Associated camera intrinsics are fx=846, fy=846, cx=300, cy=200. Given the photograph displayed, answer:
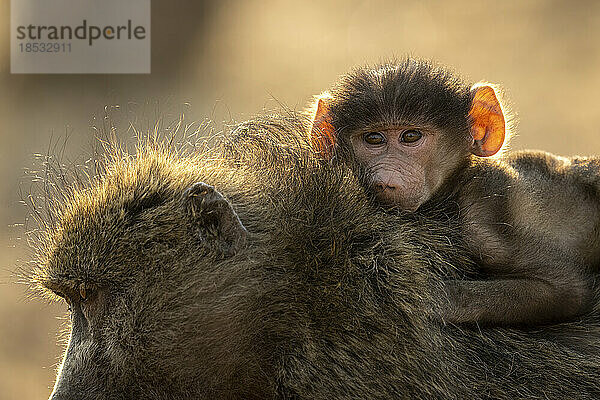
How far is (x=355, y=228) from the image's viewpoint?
2.85 meters

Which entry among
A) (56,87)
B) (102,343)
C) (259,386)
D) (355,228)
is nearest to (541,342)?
(355,228)

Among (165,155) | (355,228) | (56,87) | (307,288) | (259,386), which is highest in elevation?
(56,87)

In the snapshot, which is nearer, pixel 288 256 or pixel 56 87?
pixel 288 256

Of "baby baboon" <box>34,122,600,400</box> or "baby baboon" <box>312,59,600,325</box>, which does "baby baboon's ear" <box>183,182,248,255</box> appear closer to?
"baby baboon" <box>34,122,600,400</box>

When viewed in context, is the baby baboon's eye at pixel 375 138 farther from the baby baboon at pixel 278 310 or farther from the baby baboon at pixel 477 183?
the baby baboon at pixel 278 310

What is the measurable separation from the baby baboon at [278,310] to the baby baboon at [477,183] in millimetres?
104

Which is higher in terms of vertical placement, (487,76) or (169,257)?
(487,76)

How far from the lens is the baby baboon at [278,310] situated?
271cm

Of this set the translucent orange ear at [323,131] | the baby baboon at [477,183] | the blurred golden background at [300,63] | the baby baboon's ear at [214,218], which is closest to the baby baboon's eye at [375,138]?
the baby baboon at [477,183]

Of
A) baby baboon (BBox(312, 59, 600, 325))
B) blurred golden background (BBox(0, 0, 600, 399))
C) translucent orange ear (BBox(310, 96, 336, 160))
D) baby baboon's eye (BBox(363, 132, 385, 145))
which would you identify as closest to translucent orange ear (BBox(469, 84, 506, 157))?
baby baboon (BBox(312, 59, 600, 325))

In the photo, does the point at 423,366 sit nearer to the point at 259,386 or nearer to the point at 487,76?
Answer: the point at 259,386

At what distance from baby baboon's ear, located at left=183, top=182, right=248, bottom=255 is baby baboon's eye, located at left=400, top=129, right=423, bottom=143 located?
0.88 meters

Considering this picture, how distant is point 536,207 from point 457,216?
0.37 meters

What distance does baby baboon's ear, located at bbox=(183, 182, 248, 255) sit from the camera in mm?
2754
